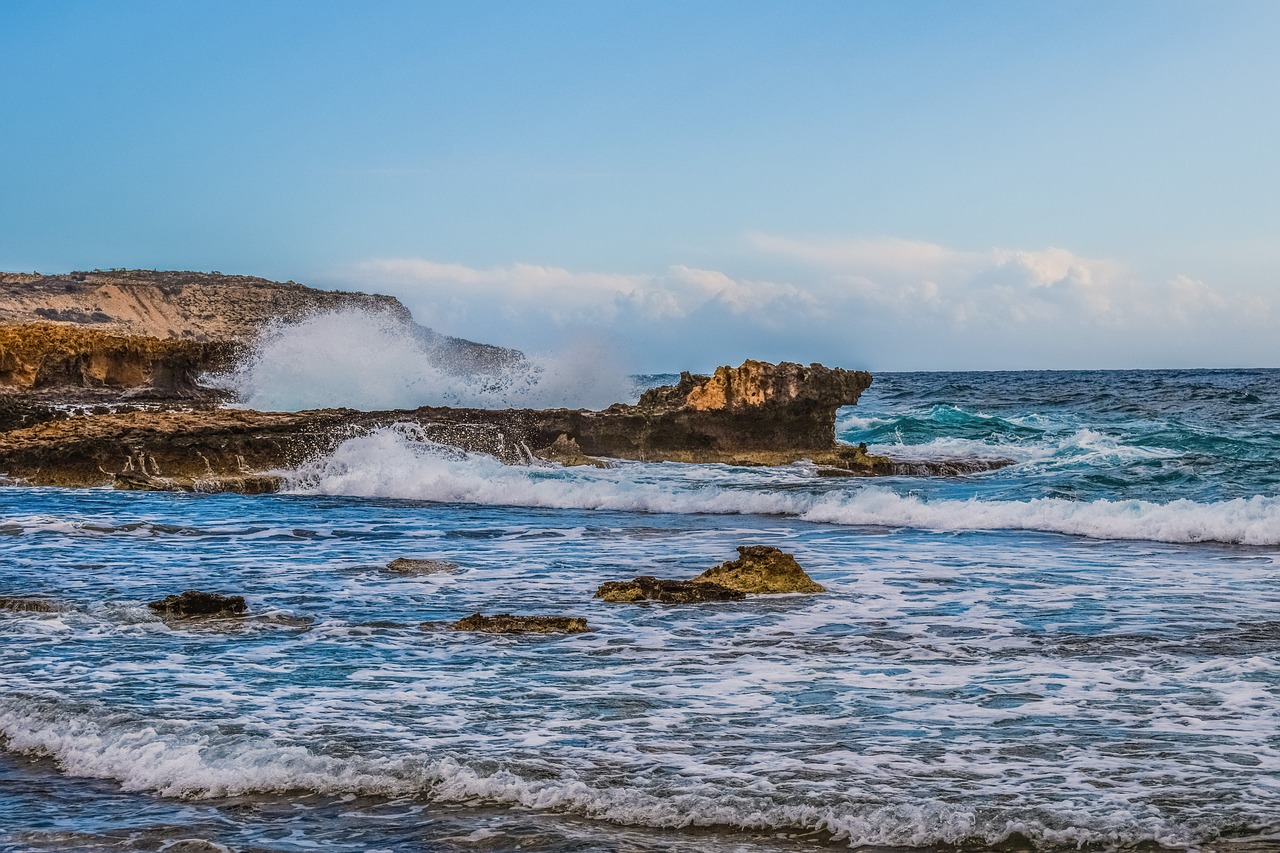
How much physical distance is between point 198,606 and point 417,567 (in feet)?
7.38

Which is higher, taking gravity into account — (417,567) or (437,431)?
(437,431)

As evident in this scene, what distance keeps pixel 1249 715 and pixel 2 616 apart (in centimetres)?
695

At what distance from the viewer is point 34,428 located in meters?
17.0

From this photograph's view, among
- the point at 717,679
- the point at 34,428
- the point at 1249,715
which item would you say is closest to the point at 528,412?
the point at 34,428

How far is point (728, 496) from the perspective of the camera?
15.6 meters

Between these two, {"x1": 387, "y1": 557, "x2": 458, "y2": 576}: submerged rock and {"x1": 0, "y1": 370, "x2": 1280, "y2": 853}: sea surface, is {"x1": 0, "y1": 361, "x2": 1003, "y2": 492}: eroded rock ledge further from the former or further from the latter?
{"x1": 387, "y1": 557, "x2": 458, "y2": 576}: submerged rock

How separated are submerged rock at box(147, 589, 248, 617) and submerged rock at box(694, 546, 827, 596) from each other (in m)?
3.07

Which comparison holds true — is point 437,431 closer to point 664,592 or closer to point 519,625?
point 664,592

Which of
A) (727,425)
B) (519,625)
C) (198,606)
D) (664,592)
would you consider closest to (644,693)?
(519,625)

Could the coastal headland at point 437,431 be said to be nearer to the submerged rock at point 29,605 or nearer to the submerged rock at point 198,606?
the submerged rock at point 29,605

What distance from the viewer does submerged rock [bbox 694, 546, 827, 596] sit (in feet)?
28.0

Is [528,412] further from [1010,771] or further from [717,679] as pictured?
[1010,771]

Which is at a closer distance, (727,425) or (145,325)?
(727,425)

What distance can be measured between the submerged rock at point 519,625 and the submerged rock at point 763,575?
1534 millimetres
